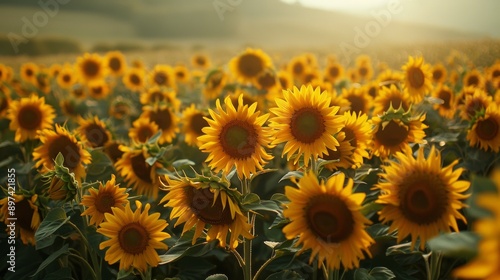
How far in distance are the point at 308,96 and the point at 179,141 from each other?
9.29 feet

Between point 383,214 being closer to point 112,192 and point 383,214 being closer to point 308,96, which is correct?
point 308,96

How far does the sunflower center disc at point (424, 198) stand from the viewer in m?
1.79

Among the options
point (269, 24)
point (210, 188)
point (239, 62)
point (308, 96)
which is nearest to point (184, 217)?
point (210, 188)

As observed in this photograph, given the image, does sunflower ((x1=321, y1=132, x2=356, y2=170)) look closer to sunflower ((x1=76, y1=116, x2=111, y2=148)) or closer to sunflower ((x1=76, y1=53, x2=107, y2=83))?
sunflower ((x1=76, y1=116, x2=111, y2=148))

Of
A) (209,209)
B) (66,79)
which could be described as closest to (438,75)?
(209,209)

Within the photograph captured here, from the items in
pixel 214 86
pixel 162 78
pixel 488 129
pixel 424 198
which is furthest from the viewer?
pixel 162 78

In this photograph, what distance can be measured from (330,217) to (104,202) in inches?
55.6

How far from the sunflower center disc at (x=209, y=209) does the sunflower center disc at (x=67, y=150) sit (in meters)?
1.30

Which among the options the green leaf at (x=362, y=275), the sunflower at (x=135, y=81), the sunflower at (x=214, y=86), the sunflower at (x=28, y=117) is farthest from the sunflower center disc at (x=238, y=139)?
the sunflower at (x=135, y=81)

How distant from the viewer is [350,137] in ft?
8.98

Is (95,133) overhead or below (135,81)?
below

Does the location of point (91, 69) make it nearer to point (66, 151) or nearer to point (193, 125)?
point (193, 125)

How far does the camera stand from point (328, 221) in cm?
184

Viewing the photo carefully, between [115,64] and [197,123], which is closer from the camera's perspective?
[197,123]
